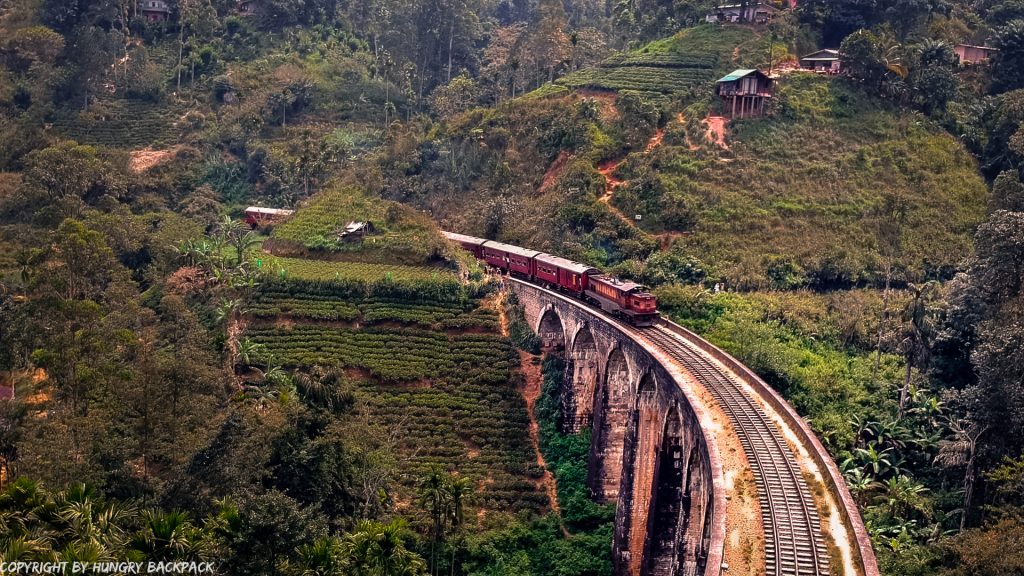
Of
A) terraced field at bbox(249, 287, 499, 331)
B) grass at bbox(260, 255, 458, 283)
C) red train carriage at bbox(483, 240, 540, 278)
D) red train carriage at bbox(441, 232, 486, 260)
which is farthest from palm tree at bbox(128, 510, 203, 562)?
red train carriage at bbox(441, 232, 486, 260)

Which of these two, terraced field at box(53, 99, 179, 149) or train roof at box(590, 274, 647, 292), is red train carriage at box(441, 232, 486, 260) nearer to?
train roof at box(590, 274, 647, 292)

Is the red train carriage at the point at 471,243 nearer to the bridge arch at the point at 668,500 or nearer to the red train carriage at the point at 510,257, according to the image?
the red train carriage at the point at 510,257

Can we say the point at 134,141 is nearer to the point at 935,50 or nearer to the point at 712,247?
the point at 712,247

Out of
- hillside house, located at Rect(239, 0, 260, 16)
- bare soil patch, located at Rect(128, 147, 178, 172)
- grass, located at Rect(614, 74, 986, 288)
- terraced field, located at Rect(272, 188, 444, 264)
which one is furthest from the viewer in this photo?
hillside house, located at Rect(239, 0, 260, 16)

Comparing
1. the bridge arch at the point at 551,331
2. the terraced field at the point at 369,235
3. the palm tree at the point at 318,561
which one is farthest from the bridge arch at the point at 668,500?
the terraced field at the point at 369,235

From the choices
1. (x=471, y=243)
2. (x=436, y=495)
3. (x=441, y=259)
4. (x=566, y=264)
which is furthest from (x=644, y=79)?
(x=436, y=495)

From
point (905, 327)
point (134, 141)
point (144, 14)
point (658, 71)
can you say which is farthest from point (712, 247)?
point (144, 14)
